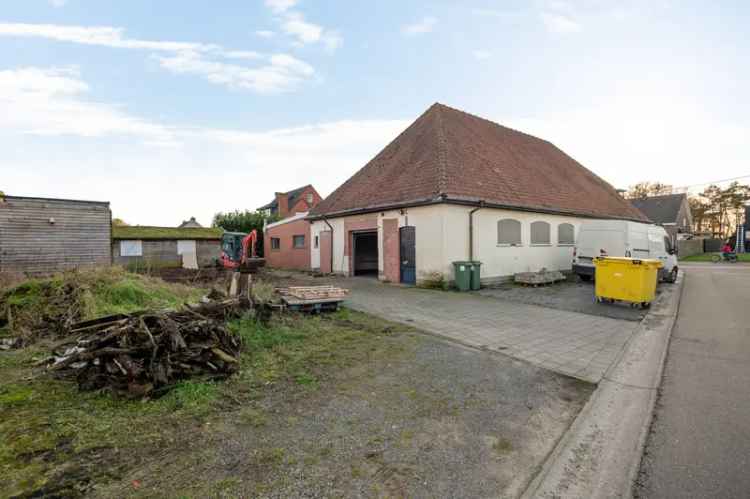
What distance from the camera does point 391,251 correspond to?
47.6 ft

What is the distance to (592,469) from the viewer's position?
2957 millimetres

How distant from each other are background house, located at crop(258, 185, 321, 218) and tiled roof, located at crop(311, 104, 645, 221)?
96.3 ft

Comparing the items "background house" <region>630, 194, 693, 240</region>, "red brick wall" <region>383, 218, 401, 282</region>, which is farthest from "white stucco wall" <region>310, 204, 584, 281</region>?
"background house" <region>630, 194, 693, 240</region>

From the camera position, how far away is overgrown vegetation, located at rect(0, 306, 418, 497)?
8.86ft

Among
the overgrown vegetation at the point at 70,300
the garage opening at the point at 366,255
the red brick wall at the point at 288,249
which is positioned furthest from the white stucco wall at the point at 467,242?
the red brick wall at the point at 288,249

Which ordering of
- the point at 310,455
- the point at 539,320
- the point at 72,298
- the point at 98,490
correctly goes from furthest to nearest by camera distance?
the point at 539,320
the point at 72,298
the point at 310,455
the point at 98,490

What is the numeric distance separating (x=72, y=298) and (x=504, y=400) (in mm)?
8512

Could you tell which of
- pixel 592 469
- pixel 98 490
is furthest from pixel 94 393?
pixel 592 469

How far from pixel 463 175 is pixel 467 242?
2.75 meters

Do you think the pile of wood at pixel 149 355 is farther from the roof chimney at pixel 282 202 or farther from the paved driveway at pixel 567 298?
the roof chimney at pixel 282 202

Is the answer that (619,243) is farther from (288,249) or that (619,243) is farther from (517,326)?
(288,249)

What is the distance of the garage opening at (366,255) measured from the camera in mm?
18562

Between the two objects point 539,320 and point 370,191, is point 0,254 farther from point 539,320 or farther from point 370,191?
point 539,320

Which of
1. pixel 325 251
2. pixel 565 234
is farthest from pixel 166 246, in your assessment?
pixel 565 234
